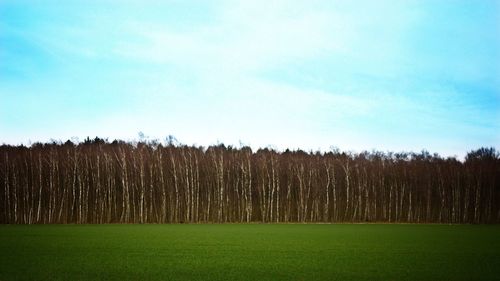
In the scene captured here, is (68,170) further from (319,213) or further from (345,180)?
(345,180)

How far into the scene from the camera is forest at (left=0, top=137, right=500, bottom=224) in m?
45.8

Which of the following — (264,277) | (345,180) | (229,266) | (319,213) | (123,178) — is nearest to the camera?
(264,277)

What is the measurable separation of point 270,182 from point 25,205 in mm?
23536

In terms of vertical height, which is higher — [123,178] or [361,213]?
[123,178]

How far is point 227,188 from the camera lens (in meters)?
48.3

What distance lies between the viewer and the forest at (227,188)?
150 feet

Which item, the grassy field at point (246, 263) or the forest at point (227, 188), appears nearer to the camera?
the grassy field at point (246, 263)

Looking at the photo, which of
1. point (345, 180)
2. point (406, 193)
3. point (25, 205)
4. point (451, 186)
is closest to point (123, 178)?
point (25, 205)

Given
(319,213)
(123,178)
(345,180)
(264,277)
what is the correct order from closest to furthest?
(264,277) < (123,178) < (319,213) < (345,180)

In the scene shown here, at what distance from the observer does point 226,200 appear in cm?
4784

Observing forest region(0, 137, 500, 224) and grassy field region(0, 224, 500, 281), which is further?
forest region(0, 137, 500, 224)

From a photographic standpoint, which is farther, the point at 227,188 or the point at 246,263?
the point at 227,188

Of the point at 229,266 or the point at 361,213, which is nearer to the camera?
the point at 229,266

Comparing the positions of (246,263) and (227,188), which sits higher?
(227,188)
